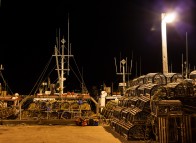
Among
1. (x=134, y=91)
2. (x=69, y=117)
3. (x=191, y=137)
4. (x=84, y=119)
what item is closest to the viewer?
(x=191, y=137)

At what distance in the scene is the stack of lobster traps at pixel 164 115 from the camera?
1259cm

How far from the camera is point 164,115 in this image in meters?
12.6

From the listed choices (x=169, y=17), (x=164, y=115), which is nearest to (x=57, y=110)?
(x=169, y=17)

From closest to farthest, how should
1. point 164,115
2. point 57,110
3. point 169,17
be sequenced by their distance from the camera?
point 164,115, point 169,17, point 57,110

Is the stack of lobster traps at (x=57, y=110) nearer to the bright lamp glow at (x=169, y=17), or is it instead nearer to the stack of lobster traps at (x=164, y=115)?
the stack of lobster traps at (x=164, y=115)

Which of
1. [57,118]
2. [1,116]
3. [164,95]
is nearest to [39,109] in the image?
[57,118]

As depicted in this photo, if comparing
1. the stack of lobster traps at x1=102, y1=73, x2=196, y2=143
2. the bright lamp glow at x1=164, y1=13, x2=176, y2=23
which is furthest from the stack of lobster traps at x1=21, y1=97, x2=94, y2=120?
the bright lamp glow at x1=164, y1=13, x2=176, y2=23

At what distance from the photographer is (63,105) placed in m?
24.3

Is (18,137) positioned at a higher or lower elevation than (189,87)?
lower

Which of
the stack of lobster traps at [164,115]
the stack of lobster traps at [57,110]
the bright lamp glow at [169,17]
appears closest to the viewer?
the stack of lobster traps at [164,115]

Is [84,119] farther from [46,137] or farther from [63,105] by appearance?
[46,137]

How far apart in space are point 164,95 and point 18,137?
26.0 feet

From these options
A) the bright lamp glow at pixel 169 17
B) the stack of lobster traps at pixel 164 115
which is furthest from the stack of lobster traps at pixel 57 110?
the bright lamp glow at pixel 169 17

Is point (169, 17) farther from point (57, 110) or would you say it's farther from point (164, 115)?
point (57, 110)
